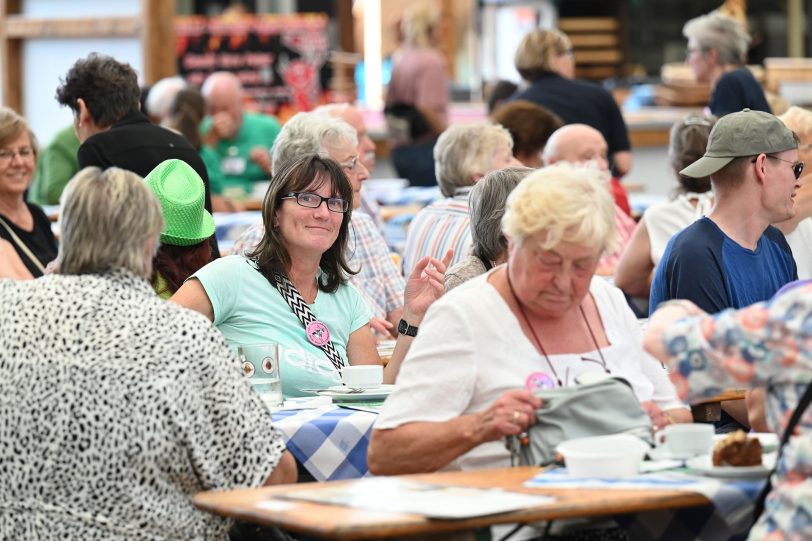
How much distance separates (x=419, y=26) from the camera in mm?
12305

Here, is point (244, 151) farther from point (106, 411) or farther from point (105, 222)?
point (106, 411)

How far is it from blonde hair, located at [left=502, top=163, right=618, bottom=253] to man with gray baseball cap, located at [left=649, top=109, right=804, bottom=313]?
3.87 ft

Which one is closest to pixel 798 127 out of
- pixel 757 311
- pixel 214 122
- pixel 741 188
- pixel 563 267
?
pixel 741 188

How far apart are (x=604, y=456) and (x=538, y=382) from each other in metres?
0.42

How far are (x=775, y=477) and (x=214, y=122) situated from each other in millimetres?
7996

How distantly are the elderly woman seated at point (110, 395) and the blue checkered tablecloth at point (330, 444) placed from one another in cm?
50

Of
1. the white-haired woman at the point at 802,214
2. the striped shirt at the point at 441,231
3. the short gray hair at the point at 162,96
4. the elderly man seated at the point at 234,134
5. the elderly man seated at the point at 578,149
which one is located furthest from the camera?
the elderly man seated at the point at 234,134

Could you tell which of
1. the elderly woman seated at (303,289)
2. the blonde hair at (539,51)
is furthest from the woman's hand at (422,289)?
the blonde hair at (539,51)

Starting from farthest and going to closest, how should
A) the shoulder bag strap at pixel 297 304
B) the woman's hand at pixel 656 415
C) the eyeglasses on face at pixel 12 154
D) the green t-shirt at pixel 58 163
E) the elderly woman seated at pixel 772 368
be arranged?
the green t-shirt at pixel 58 163
the eyeglasses on face at pixel 12 154
the shoulder bag strap at pixel 297 304
the woman's hand at pixel 656 415
the elderly woman seated at pixel 772 368

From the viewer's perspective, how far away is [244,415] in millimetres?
3312

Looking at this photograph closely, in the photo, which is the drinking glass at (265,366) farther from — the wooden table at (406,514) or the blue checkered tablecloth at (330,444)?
the wooden table at (406,514)

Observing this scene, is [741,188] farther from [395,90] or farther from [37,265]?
[395,90]

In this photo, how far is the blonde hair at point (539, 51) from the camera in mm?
8836

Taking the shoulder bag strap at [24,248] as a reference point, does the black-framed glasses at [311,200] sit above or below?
above
